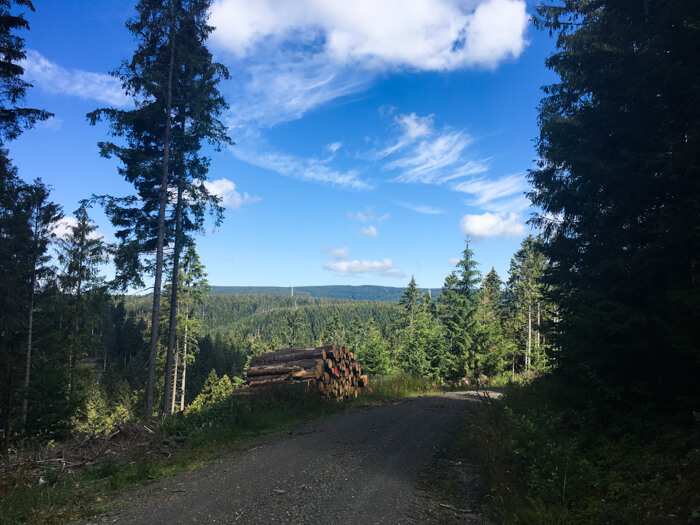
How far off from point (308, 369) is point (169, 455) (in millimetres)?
6022

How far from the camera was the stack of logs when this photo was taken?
41.9 ft

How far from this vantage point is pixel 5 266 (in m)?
16.0

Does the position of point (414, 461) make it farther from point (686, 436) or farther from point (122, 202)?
point (122, 202)

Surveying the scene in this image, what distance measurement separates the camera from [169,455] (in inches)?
297

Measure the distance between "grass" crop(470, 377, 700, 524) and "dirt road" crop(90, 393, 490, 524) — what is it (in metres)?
0.69

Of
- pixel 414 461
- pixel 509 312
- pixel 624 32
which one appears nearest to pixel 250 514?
pixel 414 461

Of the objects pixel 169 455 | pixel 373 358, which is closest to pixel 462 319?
pixel 373 358

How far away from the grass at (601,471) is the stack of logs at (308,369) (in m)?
7.41

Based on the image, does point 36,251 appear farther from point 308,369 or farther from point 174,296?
point 308,369

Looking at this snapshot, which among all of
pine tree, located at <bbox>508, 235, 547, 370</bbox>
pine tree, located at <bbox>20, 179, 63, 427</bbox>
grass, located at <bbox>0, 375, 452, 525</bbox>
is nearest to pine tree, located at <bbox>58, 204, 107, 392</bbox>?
pine tree, located at <bbox>20, 179, 63, 427</bbox>

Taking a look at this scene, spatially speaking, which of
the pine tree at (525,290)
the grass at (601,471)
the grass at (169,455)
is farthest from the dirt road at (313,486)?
the pine tree at (525,290)

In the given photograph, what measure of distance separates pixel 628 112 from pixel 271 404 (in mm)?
11660

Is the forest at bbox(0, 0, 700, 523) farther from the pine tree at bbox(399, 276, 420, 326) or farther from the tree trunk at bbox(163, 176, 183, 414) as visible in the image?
the pine tree at bbox(399, 276, 420, 326)

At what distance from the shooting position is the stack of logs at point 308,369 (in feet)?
41.9
